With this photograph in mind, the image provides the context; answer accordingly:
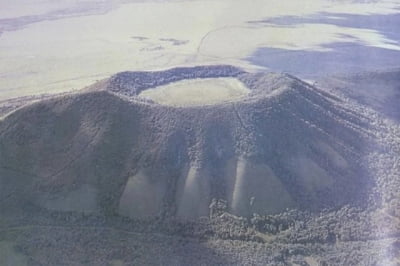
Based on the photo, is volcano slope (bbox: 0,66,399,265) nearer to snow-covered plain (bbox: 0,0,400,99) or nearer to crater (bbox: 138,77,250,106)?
crater (bbox: 138,77,250,106)

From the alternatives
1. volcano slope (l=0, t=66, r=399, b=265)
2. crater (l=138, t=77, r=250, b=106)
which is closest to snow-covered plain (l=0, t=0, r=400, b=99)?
crater (l=138, t=77, r=250, b=106)

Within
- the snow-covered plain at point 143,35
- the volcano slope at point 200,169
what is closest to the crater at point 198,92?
→ the volcano slope at point 200,169

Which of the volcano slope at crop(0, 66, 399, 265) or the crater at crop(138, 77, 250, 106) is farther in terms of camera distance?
the crater at crop(138, 77, 250, 106)

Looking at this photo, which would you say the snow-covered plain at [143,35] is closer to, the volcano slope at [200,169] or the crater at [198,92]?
the crater at [198,92]

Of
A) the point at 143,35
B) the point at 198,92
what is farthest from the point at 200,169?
the point at 143,35

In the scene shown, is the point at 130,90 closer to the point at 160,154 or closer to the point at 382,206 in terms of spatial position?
the point at 160,154

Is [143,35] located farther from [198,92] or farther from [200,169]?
[200,169]
